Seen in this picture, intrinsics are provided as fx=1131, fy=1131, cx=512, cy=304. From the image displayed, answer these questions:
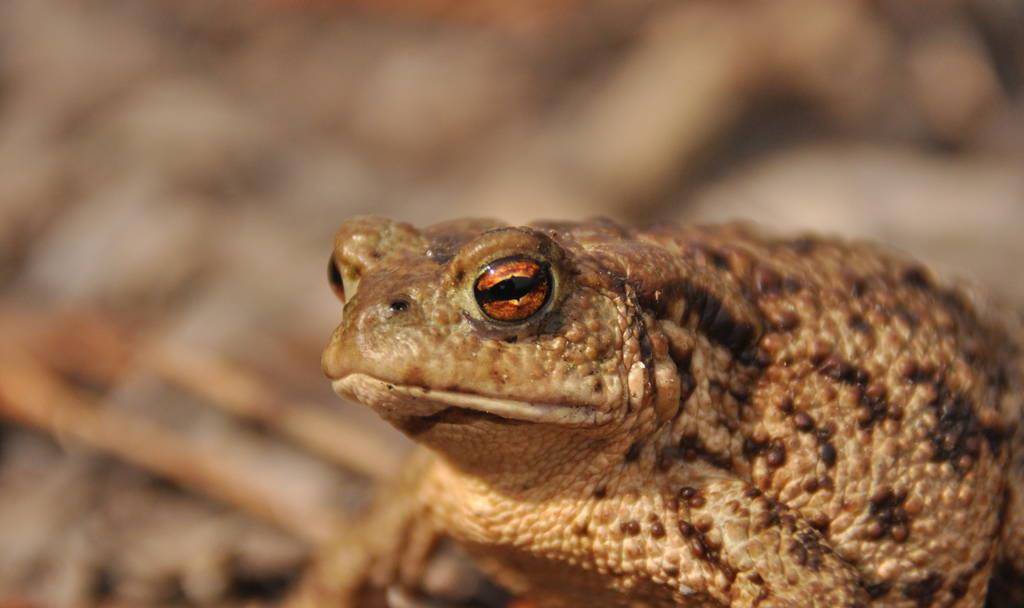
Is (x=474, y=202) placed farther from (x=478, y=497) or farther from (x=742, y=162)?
(x=478, y=497)

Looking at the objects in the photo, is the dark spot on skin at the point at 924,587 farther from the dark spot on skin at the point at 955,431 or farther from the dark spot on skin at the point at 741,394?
the dark spot on skin at the point at 741,394

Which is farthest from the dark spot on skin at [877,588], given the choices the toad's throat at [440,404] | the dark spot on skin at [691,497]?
the toad's throat at [440,404]

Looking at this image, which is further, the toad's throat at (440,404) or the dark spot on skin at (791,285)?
the dark spot on skin at (791,285)

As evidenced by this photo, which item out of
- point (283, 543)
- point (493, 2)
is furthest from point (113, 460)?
point (493, 2)

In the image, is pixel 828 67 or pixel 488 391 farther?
pixel 828 67

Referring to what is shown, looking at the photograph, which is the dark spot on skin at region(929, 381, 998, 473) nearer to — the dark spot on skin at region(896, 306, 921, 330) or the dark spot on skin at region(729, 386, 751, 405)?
the dark spot on skin at region(896, 306, 921, 330)

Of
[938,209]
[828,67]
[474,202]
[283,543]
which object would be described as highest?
[828,67]
